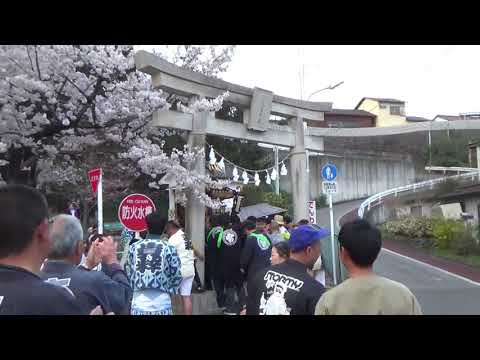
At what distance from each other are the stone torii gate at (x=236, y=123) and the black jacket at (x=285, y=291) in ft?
22.5

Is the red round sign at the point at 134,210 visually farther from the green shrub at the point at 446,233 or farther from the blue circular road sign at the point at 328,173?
the green shrub at the point at 446,233

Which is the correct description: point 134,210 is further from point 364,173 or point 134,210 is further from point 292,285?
point 364,173

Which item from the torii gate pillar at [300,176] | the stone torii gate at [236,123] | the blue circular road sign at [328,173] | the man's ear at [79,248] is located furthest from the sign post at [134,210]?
the torii gate pillar at [300,176]

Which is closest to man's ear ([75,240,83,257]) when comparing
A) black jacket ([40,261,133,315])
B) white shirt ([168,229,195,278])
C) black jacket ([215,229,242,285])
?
black jacket ([40,261,133,315])

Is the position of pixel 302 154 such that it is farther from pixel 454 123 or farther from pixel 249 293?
pixel 454 123

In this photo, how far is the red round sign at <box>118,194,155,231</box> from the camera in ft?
24.5

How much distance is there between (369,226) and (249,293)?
3.85 feet

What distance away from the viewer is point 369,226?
278cm

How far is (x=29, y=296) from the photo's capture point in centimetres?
197

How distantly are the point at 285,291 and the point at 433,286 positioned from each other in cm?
1264

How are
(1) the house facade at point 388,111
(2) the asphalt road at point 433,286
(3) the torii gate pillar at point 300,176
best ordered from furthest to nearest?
(1) the house facade at point 388,111, (3) the torii gate pillar at point 300,176, (2) the asphalt road at point 433,286

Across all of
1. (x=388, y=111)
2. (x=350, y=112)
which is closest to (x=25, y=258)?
(x=350, y=112)

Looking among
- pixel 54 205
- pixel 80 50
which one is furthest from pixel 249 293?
pixel 80 50

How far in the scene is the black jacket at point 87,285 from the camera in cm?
305
